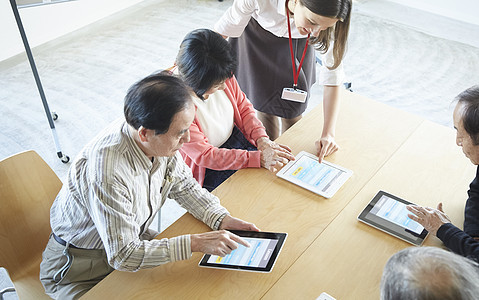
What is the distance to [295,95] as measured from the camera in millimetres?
2338

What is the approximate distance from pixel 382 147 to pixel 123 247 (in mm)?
1152

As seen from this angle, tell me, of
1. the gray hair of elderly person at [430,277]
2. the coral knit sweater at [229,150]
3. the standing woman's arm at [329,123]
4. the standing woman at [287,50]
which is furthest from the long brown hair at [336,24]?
the gray hair of elderly person at [430,277]

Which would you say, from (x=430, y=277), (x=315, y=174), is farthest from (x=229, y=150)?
(x=430, y=277)

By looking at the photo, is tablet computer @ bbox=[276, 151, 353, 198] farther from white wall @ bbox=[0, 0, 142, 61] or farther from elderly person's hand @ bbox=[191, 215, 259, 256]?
white wall @ bbox=[0, 0, 142, 61]

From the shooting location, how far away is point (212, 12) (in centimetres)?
526

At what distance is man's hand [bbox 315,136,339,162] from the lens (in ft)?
6.22

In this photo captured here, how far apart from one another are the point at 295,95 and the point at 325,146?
0.51 m

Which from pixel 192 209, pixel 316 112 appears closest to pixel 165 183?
pixel 192 209

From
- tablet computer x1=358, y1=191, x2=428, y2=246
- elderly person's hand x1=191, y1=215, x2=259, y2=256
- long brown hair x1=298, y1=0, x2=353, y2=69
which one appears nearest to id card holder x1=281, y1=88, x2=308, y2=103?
long brown hair x1=298, y1=0, x2=353, y2=69

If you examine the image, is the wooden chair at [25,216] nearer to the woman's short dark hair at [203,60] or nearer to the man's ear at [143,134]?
the man's ear at [143,134]

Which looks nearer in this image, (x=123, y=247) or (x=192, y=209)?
(x=123, y=247)

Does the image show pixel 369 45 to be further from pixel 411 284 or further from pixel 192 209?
pixel 411 284

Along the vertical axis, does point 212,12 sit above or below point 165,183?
below

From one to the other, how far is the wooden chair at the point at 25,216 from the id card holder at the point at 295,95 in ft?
3.87
